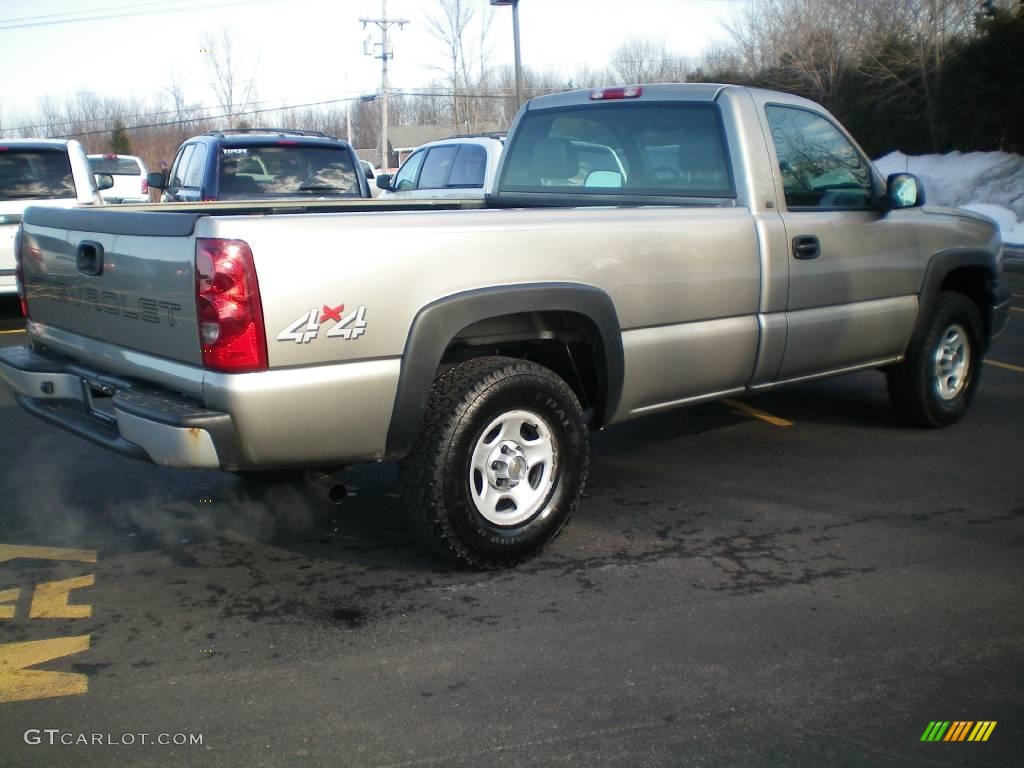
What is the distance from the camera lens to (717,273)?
4781 mm

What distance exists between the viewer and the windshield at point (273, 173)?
32.2ft

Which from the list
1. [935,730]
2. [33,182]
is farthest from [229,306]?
[33,182]

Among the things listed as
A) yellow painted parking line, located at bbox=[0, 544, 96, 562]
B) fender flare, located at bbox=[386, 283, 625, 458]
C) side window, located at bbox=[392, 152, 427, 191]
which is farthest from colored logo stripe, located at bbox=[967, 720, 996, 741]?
side window, located at bbox=[392, 152, 427, 191]

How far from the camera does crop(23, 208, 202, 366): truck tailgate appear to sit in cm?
357

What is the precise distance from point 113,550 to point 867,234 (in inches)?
159

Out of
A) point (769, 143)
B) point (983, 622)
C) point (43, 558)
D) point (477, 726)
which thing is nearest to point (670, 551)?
point (983, 622)

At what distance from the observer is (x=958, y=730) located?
3006mm

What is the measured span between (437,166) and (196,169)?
373 cm

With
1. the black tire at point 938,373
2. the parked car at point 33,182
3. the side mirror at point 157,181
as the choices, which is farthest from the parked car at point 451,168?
the black tire at point 938,373

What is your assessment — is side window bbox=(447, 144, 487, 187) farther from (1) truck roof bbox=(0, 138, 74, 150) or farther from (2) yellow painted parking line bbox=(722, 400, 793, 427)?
(2) yellow painted parking line bbox=(722, 400, 793, 427)

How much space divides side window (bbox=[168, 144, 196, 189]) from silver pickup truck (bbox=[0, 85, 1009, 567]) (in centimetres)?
565

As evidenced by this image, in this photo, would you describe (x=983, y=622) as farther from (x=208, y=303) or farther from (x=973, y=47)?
(x=973, y=47)

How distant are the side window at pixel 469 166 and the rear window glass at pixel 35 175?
14.4 feet

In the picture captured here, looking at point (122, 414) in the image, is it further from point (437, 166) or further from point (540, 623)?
point (437, 166)
